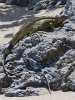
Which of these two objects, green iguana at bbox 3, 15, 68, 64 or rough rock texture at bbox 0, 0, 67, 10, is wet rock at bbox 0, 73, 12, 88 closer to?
green iguana at bbox 3, 15, 68, 64

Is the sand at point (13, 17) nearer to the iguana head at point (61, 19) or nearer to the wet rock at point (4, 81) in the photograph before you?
the iguana head at point (61, 19)

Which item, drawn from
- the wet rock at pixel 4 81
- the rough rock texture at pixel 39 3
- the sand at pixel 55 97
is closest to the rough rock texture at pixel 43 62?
the wet rock at pixel 4 81

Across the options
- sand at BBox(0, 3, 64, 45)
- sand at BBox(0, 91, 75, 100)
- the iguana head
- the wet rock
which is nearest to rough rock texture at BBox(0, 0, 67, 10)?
sand at BBox(0, 3, 64, 45)

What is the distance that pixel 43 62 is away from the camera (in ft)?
18.7

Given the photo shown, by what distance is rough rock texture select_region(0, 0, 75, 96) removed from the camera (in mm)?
5320

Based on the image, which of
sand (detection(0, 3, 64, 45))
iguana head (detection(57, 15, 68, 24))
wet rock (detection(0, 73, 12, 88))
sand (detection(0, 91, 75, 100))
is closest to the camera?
sand (detection(0, 91, 75, 100))

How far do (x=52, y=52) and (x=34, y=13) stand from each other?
225 inches

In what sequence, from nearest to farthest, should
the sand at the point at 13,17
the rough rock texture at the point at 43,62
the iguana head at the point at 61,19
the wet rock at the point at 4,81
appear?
the rough rock texture at the point at 43,62, the wet rock at the point at 4,81, the iguana head at the point at 61,19, the sand at the point at 13,17

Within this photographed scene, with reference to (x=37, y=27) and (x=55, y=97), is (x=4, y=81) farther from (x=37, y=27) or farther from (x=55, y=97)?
(x=37, y=27)

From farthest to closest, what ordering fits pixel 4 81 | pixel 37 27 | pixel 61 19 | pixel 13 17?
pixel 13 17 < pixel 61 19 < pixel 37 27 < pixel 4 81

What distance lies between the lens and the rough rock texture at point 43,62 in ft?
17.5

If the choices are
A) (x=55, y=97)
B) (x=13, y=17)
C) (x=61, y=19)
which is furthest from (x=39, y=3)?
(x=55, y=97)

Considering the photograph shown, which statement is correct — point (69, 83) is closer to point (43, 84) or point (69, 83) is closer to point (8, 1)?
point (43, 84)

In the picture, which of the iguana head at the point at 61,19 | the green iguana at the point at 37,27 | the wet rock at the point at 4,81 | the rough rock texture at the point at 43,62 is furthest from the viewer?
the iguana head at the point at 61,19
